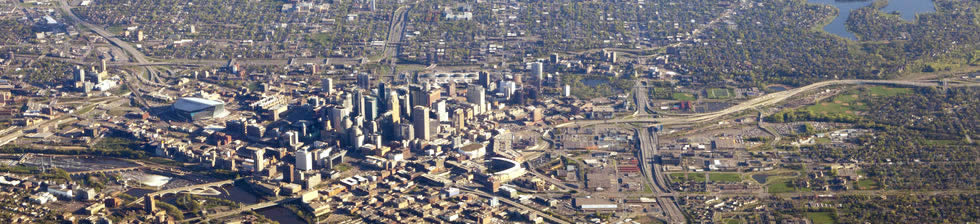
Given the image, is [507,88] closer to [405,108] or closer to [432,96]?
[432,96]

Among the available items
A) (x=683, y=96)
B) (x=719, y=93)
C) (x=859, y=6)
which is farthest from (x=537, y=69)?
(x=859, y=6)

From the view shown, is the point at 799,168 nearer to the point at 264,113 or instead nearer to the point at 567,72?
the point at 567,72

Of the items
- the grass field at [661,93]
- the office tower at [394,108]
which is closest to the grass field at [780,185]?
the grass field at [661,93]

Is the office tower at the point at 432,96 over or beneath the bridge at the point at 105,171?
over

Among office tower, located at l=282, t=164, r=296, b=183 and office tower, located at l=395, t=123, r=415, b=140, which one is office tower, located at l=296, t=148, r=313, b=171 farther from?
office tower, located at l=395, t=123, r=415, b=140

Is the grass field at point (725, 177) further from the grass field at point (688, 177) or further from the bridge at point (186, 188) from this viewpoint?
the bridge at point (186, 188)
